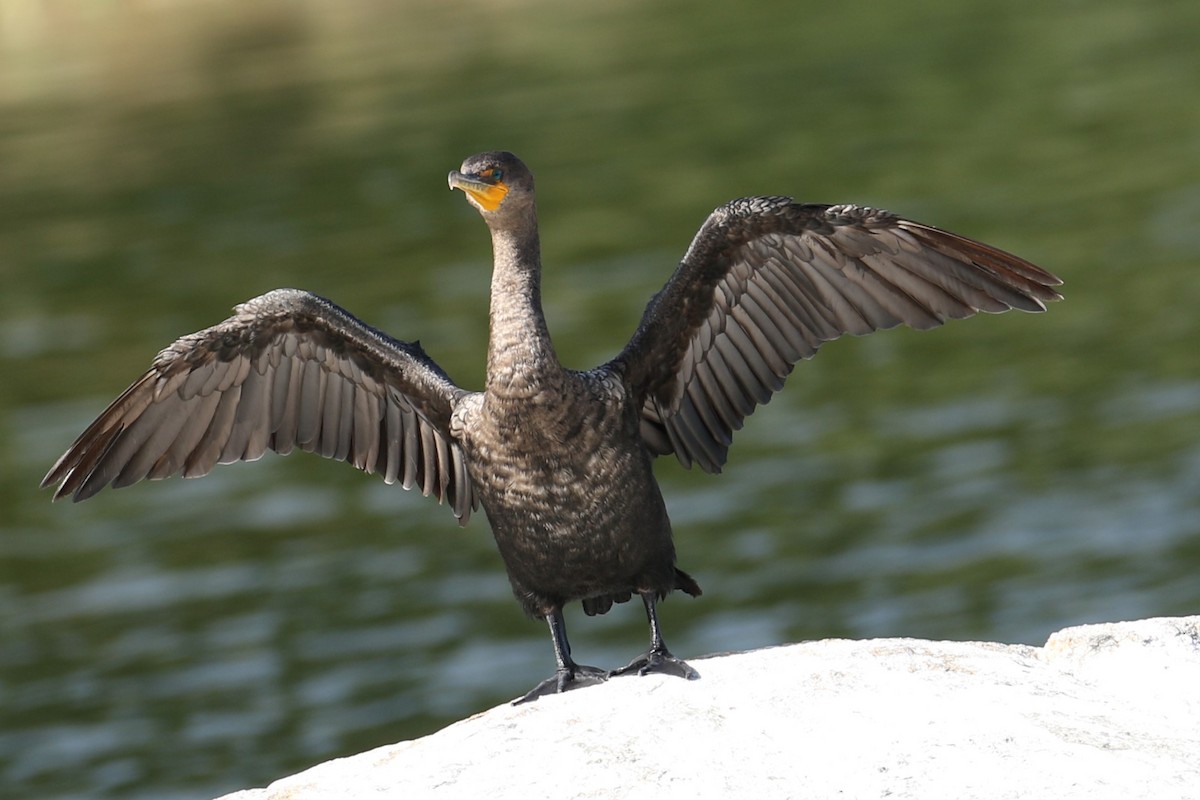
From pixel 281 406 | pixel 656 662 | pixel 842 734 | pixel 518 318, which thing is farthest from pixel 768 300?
pixel 842 734

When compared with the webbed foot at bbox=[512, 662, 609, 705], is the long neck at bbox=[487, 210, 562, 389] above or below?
above

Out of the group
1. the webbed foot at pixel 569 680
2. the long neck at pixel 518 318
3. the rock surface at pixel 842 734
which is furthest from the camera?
the long neck at pixel 518 318

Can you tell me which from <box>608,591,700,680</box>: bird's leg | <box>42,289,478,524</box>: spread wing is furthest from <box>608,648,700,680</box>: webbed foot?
<box>42,289,478,524</box>: spread wing

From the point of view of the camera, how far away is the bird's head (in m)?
7.12

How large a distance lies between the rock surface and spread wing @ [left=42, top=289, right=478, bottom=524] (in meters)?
1.76

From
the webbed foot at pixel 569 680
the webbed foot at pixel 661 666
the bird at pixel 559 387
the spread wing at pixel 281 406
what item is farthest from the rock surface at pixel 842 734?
the spread wing at pixel 281 406

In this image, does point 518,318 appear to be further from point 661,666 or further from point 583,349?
point 583,349

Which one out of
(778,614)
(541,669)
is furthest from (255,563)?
(778,614)

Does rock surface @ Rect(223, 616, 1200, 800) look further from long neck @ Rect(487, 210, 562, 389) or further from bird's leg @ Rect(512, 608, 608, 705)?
long neck @ Rect(487, 210, 562, 389)

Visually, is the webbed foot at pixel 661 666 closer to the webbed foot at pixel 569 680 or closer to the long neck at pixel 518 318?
the webbed foot at pixel 569 680

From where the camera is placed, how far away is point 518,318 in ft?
22.8

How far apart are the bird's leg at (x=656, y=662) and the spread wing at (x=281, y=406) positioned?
1.22m

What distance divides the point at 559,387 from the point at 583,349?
10.4m

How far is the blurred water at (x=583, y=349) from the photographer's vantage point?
41.5ft
